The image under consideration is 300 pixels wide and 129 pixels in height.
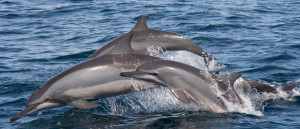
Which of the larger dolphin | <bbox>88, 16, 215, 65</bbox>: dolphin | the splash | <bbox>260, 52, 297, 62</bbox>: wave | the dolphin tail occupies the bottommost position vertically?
the dolphin tail

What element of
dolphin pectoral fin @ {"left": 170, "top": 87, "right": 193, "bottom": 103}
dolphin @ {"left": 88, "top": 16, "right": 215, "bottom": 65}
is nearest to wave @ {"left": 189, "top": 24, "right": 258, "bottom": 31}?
dolphin @ {"left": 88, "top": 16, "right": 215, "bottom": 65}

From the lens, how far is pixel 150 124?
8.12 m

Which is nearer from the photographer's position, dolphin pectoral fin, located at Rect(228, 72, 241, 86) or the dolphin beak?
the dolphin beak

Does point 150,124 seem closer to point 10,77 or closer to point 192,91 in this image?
point 192,91

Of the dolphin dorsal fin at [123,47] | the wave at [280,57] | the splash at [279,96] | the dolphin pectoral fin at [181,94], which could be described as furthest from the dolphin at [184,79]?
the wave at [280,57]

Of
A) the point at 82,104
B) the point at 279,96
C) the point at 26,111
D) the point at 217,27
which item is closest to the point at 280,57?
the point at 279,96

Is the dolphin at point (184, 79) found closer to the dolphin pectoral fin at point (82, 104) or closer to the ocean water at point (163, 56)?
the ocean water at point (163, 56)

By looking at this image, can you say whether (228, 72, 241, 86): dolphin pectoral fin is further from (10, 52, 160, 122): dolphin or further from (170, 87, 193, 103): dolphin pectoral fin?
(10, 52, 160, 122): dolphin

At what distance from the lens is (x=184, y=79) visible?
26.5 ft

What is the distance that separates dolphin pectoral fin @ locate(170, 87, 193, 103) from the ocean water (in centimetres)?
41

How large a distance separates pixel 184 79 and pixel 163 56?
427cm

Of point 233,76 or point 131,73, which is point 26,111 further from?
point 233,76

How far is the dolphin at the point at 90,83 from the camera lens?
8336 millimetres

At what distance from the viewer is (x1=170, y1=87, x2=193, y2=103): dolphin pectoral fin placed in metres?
7.98
